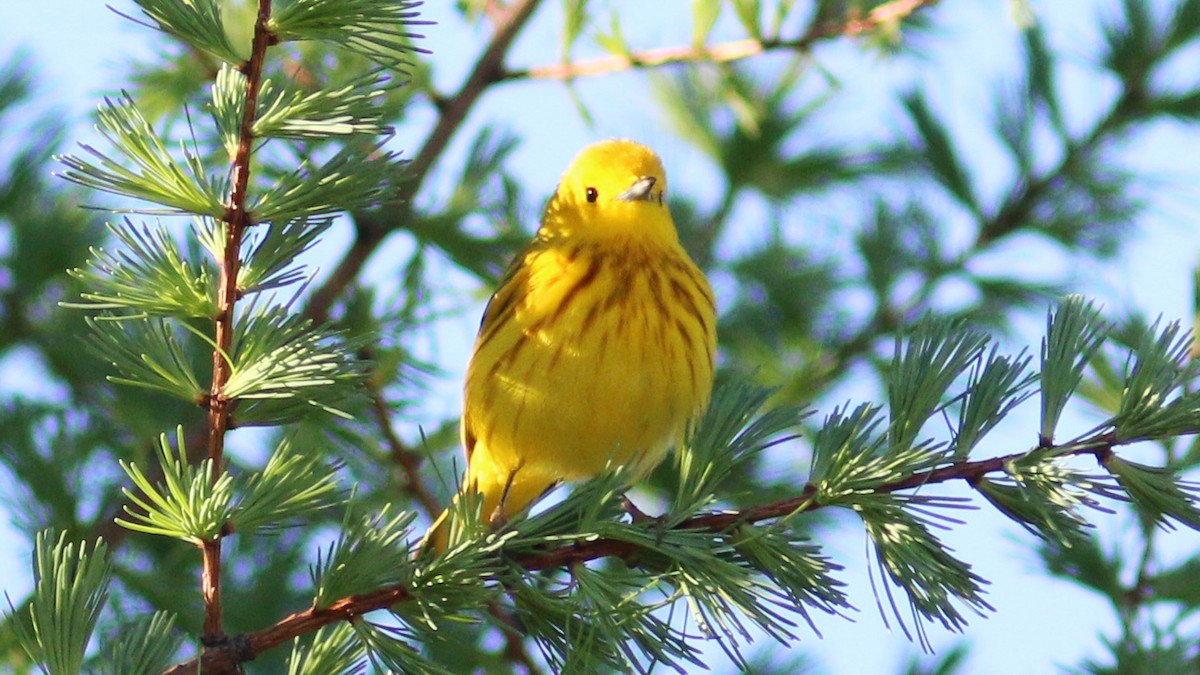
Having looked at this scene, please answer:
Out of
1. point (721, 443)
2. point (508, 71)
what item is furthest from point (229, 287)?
point (508, 71)

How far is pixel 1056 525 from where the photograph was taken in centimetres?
178

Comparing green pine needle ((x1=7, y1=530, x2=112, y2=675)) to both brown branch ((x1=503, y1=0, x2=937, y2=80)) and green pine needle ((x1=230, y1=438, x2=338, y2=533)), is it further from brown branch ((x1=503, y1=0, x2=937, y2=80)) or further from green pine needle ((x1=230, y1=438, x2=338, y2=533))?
brown branch ((x1=503, y1=0, x2=937, y2=80))

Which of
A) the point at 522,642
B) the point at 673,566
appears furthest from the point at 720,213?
the point at 673,566

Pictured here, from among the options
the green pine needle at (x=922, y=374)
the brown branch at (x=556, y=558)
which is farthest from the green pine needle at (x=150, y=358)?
the green pine needle at (x=922, y=374)

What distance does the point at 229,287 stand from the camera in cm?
170

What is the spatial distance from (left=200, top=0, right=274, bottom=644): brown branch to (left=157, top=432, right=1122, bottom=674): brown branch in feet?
0.11

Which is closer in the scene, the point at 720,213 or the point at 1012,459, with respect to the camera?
the point at 1012,459

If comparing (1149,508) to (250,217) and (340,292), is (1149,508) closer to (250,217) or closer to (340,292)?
(250,217)

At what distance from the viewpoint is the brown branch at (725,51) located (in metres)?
3.25

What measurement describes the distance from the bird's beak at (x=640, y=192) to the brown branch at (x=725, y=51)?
27cm

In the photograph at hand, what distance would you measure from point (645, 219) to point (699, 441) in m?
1.50

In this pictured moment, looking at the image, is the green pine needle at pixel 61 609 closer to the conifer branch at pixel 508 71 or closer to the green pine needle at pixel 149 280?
the green pine needle at pixel 149 280

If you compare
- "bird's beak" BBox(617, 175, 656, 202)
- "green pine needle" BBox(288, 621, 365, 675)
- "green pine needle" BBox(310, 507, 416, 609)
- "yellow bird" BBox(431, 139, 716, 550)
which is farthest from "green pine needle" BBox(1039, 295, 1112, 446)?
"bird's beak" BBox(617, 175, 656, 202)

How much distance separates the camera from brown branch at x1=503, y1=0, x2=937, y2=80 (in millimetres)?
3254
